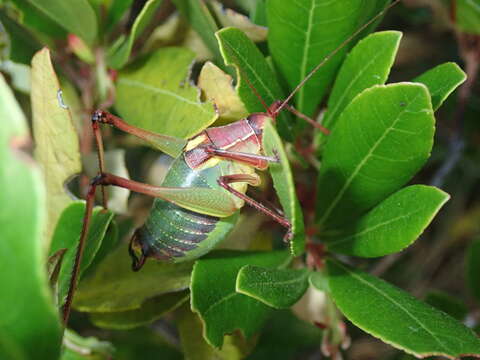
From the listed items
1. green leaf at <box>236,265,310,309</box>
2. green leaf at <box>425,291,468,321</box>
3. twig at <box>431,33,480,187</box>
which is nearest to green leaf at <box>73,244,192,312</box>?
green leaf at <box>236,265,310,309</box>

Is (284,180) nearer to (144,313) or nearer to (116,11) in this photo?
(144,313)

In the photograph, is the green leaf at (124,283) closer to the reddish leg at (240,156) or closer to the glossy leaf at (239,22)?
the reddish leg at (240,156)

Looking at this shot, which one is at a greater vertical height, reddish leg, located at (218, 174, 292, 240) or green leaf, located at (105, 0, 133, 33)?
green leaf, located at (105, 0, 133, 33)

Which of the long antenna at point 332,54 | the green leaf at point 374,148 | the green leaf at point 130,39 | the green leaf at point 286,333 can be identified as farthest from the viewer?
the green leaf at point 286,333

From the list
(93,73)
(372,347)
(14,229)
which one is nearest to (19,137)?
(14,229)

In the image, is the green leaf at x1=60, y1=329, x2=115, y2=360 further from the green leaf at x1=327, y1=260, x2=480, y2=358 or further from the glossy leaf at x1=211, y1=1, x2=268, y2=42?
the glossy leaf at x1=211, y1=1, x2=268, y2=42

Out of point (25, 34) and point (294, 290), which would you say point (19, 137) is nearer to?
point (294, 290)

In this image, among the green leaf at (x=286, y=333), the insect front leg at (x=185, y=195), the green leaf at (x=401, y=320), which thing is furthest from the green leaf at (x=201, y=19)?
the green leaf at (x=286, y=333)
